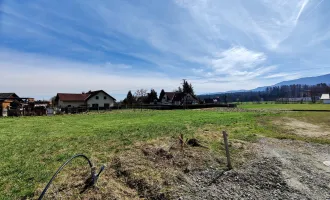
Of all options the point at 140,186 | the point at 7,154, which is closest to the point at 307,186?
the point at 140,186

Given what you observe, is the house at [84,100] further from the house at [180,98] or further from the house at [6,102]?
the house at [180,98]

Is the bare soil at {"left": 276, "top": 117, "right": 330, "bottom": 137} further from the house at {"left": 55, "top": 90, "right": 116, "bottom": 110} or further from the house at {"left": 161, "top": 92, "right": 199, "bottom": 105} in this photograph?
the house at {"left": 161, "top": 92, "right": 199, "bottom": 105}

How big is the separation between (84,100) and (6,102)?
16.9m

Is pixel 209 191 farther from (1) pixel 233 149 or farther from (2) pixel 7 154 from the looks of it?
(2) pixel 7 154

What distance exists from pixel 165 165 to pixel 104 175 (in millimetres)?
1846

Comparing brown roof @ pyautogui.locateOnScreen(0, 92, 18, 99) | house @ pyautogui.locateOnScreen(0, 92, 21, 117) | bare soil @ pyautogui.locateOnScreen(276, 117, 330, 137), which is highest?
brown roof @ pyautogui.locateOnScreen(0, 92, 18, 99)

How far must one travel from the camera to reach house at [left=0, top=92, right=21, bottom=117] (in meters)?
28.1

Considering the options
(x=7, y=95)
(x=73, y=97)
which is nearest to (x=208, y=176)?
(x=7, y=95)

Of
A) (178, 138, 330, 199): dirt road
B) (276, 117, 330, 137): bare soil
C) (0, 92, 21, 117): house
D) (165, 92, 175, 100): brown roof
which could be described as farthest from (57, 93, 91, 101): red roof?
(178, 138, 330, 199): dirt road

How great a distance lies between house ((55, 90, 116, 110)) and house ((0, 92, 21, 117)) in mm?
9467

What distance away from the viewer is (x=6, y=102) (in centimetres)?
3441

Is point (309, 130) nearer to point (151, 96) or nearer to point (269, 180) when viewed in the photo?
point (269, 180)

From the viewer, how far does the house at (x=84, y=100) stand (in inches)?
1868

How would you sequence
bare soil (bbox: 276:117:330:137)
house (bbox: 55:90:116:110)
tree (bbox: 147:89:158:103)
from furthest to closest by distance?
1. tree (bbox: 147:89:158:103)
2. house (bbox: 55:90:116:110)
3. bare soil (bbox: 276:117:330:137)
